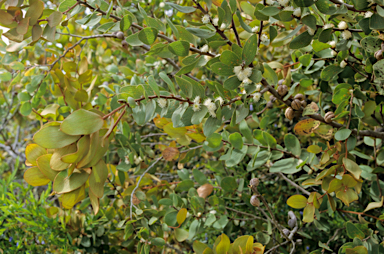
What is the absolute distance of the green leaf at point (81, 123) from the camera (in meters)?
0.40

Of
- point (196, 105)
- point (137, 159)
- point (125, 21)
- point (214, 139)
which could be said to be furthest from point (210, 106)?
point (137, 159)

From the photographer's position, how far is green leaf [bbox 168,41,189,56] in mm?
494

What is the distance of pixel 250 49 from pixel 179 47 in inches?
5.2

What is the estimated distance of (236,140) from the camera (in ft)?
2.15

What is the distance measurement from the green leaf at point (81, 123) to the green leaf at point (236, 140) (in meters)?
0.33

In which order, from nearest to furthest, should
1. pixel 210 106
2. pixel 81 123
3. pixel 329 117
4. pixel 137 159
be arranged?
pixel 81 123
pixel 210 106
pixel 329 117
pixel 137 159

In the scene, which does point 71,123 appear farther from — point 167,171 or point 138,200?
point 167,171

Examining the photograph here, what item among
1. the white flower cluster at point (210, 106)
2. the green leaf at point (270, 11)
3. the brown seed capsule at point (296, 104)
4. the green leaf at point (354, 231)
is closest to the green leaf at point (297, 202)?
the green leaf at point (354, 231)

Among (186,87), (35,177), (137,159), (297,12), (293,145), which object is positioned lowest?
(137,159)

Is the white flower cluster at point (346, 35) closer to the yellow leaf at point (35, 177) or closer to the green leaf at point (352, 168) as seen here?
the green leaf at point (352, 168)

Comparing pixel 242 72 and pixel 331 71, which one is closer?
pixel 242 72

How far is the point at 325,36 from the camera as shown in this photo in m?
0.54

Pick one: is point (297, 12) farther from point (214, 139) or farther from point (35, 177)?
point (35, 177)

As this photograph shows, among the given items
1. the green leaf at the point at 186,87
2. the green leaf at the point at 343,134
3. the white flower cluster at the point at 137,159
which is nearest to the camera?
the green leaf at the point at 186,87
